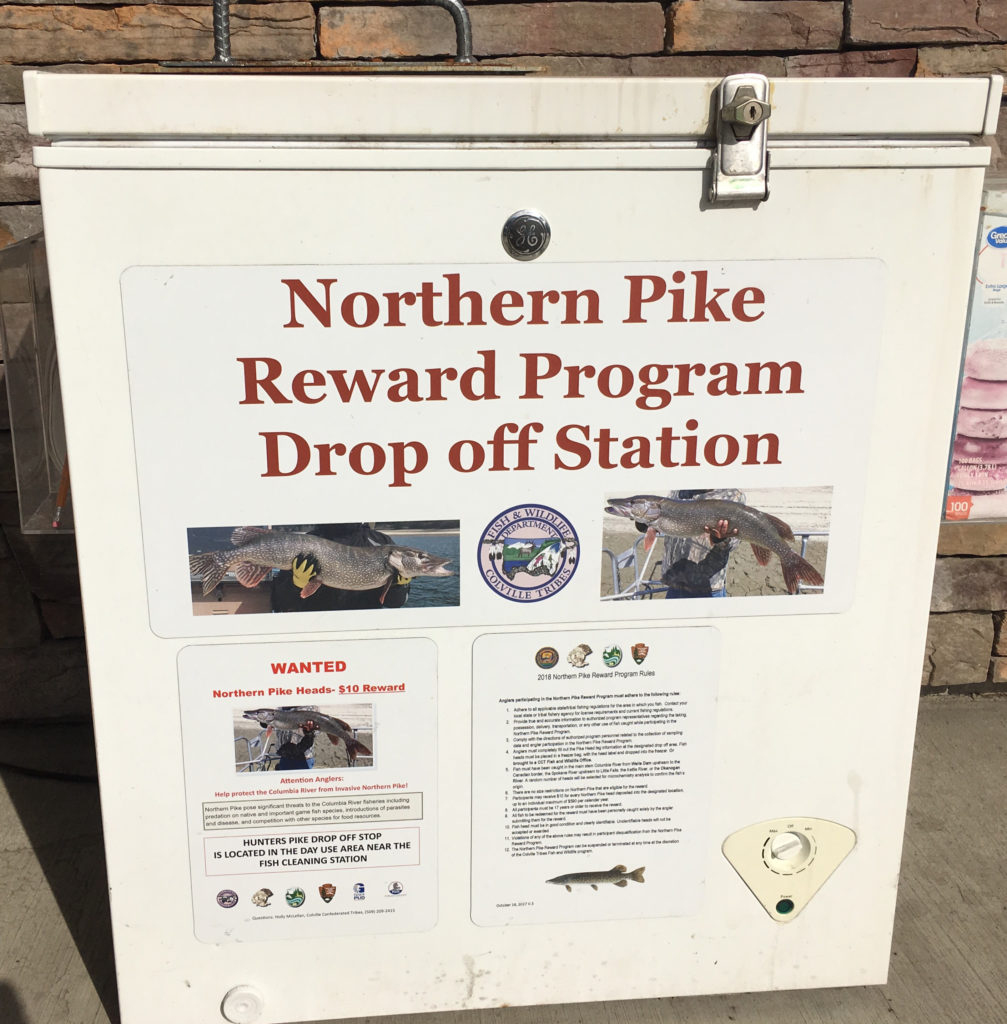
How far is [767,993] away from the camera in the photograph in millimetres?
1710

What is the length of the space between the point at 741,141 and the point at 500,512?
574 mm

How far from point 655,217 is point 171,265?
2.03ft

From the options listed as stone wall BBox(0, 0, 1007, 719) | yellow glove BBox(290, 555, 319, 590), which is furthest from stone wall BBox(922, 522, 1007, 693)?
yellow glove BBox(290, 555, 319, 590)

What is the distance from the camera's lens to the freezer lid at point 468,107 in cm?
114

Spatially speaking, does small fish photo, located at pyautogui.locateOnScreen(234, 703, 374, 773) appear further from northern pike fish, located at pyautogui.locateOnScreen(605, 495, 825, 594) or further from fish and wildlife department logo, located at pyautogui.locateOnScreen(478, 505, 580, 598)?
northern pike fish, located at pyautogui.locateOnScreen(605, 495, 825, 594)

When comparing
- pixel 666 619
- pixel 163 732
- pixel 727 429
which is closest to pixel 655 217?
pixel 727 429

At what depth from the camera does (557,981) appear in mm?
1586

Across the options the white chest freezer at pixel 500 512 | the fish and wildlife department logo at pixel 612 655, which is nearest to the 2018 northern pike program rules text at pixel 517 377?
the white chest freezer at pixel 500 512

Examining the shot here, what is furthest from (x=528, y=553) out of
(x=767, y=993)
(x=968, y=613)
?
(x=968, y=613)

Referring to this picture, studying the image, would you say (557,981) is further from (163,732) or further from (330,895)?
(163,732)

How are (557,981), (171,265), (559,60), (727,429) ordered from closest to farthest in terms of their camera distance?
(171,265) → (727,429) → (557,981) → (559,60)

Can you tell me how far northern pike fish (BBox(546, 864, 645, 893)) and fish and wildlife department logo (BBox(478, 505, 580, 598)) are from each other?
1.59 feet

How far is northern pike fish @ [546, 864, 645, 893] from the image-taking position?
1.52 m

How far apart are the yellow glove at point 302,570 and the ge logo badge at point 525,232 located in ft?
1.63
